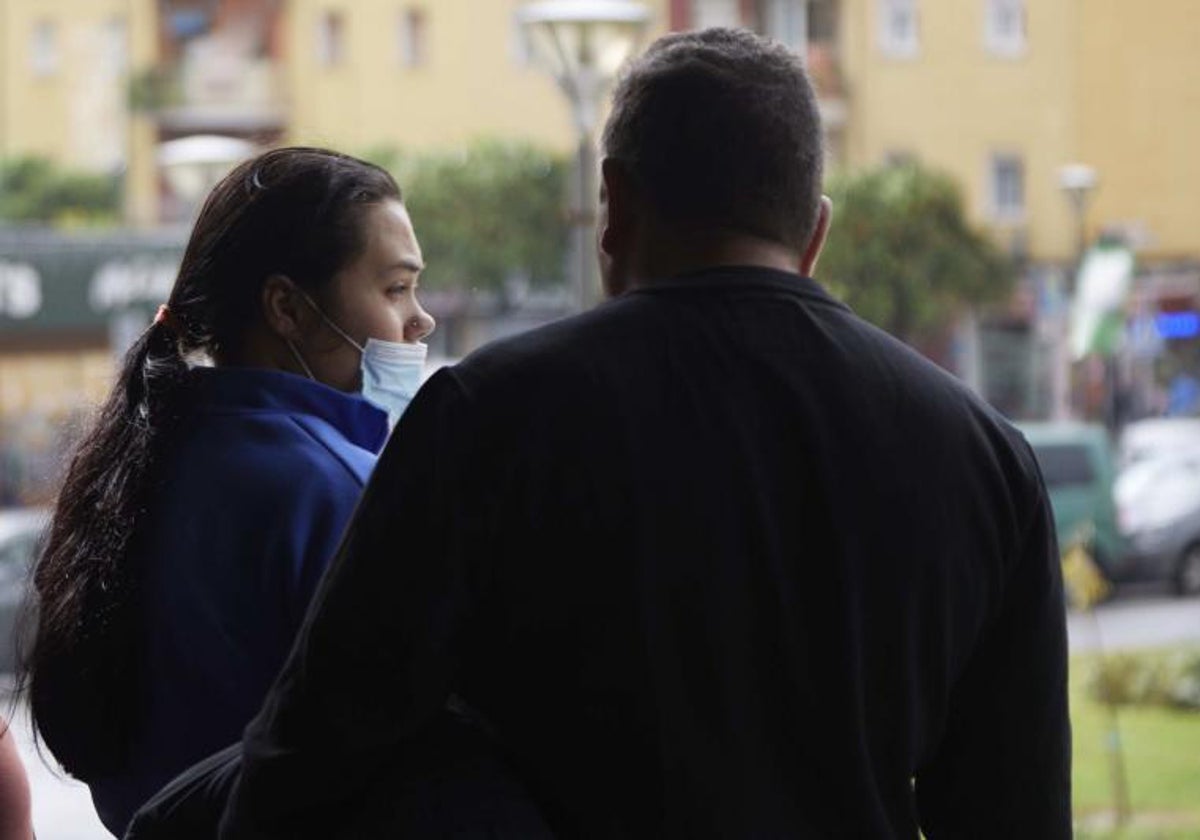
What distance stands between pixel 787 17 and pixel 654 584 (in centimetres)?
3934

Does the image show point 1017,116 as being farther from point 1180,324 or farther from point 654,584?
point 654,584

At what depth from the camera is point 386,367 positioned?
2467 mm

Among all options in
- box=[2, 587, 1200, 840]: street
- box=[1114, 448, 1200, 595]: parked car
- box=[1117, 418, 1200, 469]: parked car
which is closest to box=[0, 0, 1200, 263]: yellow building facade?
box=[1117, 418, 1200, 469]: parked car

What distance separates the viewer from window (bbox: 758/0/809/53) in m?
40.1

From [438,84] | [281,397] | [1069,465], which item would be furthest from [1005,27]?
[281,397]

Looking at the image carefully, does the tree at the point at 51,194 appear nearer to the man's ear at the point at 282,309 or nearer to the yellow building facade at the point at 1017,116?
the yellow building facade at the point at 1017,116

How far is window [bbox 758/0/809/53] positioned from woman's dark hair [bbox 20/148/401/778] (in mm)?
38141

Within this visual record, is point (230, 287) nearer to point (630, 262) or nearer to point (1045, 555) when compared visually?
point (630, 262)

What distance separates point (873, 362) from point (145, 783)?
0.88 metres

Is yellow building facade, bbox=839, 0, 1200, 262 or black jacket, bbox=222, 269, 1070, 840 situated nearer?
black jacket, bbox=222, 269, 1070, 840

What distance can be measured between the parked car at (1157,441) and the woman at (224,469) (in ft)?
74.9

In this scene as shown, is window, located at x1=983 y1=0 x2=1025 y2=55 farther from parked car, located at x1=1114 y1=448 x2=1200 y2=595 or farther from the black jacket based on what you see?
the black jacket

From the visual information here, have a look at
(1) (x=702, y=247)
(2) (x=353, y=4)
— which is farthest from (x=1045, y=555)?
(2) (x=353, y=4)

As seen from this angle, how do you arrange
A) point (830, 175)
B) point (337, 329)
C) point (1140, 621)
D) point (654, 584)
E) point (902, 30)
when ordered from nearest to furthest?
point (654, 584)
point (337, 329)
point (1140, 621)
point (830, 175)
point (902, 30)
